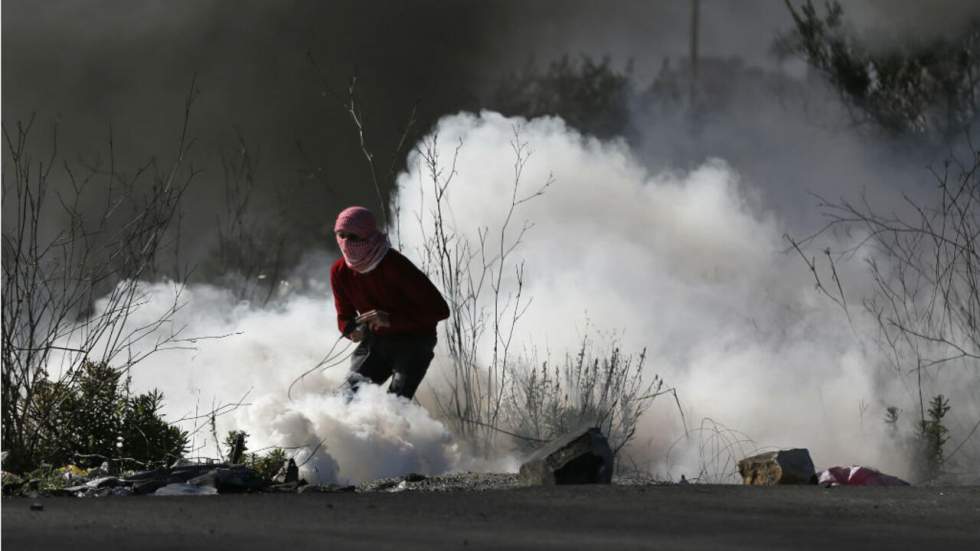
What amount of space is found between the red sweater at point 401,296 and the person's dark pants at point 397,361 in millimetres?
51

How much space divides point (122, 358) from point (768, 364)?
5.31 m

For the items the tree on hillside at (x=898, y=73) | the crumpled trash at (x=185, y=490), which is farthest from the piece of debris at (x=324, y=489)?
the tree on hillside at (x=898, y=73)

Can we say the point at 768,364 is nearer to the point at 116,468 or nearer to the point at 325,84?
the point at 325,84

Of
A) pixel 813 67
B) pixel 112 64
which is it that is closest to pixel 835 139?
pixel 813 67

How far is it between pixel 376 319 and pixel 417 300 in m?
0.26

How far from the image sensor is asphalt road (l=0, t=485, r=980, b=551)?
17.7ft

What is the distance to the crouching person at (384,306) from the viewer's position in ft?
30.8

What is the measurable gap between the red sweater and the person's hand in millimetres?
40

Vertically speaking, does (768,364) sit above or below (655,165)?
below

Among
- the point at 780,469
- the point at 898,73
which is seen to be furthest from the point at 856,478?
the point at 898,73

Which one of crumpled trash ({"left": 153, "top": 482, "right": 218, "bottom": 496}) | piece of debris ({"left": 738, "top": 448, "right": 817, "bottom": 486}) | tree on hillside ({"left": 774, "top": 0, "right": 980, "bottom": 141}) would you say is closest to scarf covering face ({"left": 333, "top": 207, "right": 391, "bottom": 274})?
crumpled trash ({"left": 153, "top": 482, "right": 218, "bottom": 496})

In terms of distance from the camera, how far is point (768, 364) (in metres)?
13.1

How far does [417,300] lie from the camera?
941 centimetres

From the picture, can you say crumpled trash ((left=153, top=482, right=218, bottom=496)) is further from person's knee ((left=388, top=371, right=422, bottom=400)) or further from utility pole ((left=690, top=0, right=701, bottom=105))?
utility pole ((left=690, top=0, right=701, bottom=105))
